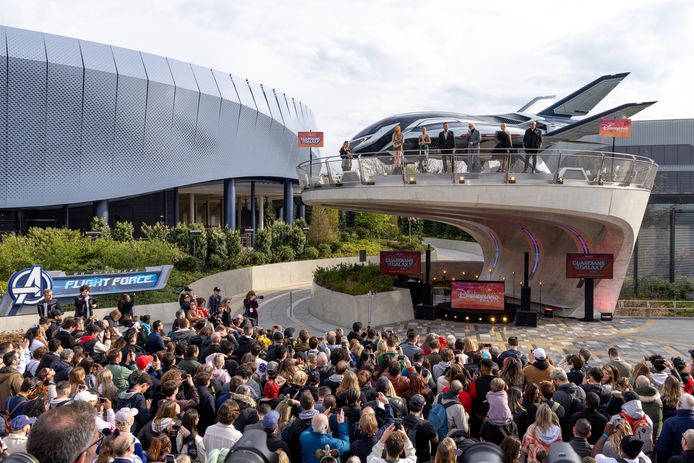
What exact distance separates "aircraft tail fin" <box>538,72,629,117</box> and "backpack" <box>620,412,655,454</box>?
29.4 m

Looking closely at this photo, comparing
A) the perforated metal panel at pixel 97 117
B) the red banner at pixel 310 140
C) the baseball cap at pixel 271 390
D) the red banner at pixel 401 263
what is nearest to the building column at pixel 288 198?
the perforated metal panel at pixel 97 117

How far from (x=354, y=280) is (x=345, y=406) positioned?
54.3 ft

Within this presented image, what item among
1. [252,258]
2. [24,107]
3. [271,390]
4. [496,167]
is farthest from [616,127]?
[24,107]

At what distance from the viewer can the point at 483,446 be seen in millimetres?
3662

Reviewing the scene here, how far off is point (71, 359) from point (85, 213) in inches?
1610

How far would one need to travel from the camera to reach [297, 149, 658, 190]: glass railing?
61.1 ft

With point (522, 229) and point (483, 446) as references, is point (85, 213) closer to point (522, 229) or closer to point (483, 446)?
point (522, 229)

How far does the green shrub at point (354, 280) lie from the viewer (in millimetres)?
21672

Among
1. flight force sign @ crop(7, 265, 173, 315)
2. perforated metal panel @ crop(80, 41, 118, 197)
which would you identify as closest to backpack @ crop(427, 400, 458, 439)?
flight force sign @ crop(7, 265, 173, 315)

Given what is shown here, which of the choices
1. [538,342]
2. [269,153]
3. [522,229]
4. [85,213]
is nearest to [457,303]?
[538,342]

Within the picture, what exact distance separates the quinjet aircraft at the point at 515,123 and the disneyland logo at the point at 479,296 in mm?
6876

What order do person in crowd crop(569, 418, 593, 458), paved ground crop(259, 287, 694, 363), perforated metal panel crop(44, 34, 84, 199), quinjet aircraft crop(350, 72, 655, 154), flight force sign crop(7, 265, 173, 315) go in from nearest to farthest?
person in crowd crop(569, 418, 593, 458)
paved ground crop(259, 287, 694, 363)
flight force sign crop(7, 265, 173, 315)
quinjet aircraft crop(350, 72, 655, 154)
perforated metal panel crop(44, 34, 84, 199)

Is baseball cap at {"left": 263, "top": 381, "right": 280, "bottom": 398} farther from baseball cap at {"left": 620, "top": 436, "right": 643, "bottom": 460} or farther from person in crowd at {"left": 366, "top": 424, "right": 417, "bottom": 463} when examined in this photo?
baseball cap at {"left": 620, "top": 436, "right": 643, "bottom": 460}

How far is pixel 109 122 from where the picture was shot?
35.7 metres
